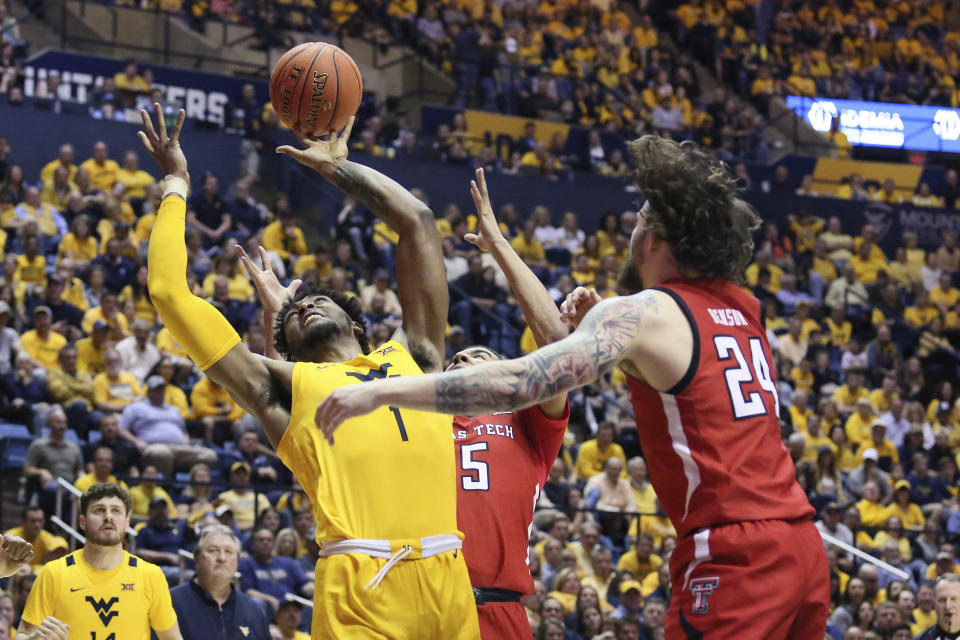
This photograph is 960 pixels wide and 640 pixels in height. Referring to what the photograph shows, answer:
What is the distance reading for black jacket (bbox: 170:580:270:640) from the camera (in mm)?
7594

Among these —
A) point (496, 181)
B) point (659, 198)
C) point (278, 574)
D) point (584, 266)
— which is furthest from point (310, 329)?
point (496, 181)

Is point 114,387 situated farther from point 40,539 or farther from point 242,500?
point 40,539

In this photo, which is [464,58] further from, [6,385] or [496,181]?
[6,385]

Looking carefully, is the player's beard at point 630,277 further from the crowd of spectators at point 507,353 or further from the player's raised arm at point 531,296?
the crowd of spectators at point 507,353

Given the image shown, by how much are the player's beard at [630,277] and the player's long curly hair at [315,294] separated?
1264 mm

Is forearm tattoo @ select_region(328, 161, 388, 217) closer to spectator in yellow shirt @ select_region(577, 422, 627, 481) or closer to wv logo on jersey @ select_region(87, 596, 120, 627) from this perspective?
wv logo on jersey @ select_region(87, 596, 120, 627)

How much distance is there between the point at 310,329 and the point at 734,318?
1682mm

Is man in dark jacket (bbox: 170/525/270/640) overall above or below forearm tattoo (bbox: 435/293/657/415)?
below

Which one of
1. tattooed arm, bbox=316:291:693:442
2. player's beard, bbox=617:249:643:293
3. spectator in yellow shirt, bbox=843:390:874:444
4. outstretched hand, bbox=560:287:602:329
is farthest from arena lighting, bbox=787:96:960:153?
tattooed arm, bbox=316:291:693:442

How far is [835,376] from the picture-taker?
17781 millimetres

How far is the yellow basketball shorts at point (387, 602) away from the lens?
423 cm

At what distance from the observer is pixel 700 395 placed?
3.69m

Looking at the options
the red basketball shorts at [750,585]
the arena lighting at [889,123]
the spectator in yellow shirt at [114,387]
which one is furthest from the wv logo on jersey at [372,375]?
the arena lighting at [889,123]

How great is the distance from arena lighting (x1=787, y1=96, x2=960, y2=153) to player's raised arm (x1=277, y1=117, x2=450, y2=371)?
21103 millimetres
